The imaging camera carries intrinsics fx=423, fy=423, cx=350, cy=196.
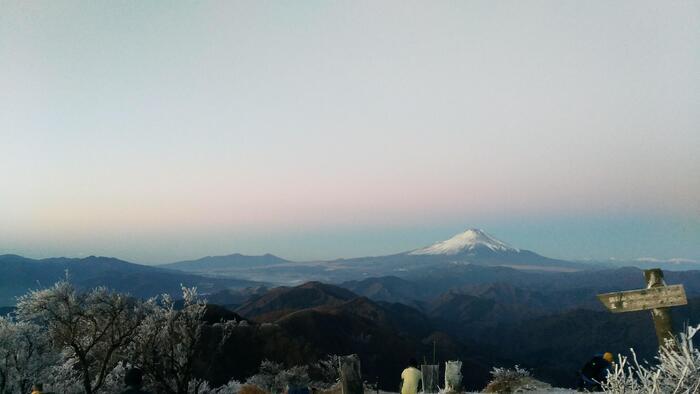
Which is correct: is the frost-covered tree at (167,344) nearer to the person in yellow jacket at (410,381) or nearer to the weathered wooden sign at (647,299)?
the person in yellow jacket at (410,381)

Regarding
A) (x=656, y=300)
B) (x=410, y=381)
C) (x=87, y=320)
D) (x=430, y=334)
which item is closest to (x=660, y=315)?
(x=656, y=300)

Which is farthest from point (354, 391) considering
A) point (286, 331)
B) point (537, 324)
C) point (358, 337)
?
point (537, 324)

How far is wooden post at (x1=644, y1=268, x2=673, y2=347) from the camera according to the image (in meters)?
7.06

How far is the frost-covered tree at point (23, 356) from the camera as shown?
2345cm

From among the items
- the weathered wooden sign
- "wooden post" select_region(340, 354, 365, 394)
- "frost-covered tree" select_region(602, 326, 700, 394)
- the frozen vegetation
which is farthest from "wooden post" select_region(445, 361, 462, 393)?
Result: the frozen vegetation

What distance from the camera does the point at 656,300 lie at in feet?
23.4

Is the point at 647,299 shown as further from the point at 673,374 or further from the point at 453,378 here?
the point at 453,378

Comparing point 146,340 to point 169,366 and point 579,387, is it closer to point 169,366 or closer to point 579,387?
point 169,366

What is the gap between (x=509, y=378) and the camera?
20297 millimetres

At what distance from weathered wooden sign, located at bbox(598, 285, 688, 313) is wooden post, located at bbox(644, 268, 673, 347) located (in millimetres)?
125

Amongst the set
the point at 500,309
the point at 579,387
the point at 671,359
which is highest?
the point at 671,359

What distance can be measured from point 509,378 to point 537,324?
155 m

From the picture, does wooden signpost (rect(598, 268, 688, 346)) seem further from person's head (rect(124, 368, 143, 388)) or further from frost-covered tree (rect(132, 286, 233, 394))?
frost-covered tree (rect(132, 286, 233, 394))

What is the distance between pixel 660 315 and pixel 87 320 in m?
26.6
